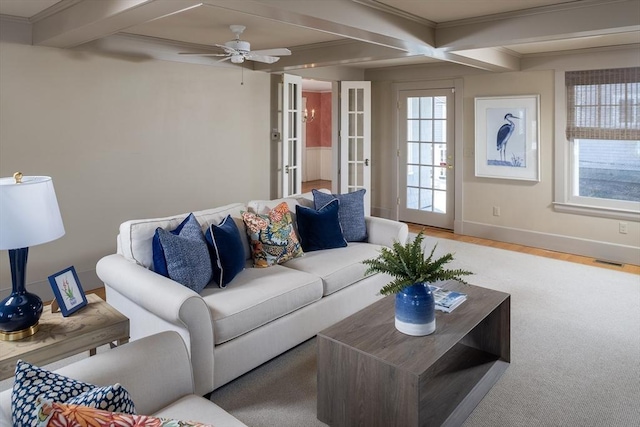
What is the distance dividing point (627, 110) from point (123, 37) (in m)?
5.32

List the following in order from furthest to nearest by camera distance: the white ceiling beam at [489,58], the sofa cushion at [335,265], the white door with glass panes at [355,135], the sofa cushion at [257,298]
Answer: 1. the white door with glass panes at [355,135]
2. the white ceiling beam at [489,58]
3. the sofa cushion at [335,265]
4. the sofa cushion at [257,298]

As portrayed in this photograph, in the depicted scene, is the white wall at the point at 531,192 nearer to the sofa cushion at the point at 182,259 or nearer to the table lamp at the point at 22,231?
the sofa cushion at the point at 182,259

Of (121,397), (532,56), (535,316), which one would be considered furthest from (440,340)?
(532,56)

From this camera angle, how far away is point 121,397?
4.17 ft

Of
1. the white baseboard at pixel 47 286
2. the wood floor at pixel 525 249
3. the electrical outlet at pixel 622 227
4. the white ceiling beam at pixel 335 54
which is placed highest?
the white ceiling beam at pixel 335 54

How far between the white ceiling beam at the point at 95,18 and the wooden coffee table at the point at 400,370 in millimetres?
2008

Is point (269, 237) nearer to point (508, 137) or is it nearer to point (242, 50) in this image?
point (242, 50)

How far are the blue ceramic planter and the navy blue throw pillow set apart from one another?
1.51 meters

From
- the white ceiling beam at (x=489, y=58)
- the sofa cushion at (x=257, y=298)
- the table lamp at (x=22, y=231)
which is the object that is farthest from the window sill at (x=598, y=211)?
the table lamp at (x=22, y=231)

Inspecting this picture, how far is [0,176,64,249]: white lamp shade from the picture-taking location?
186 cm

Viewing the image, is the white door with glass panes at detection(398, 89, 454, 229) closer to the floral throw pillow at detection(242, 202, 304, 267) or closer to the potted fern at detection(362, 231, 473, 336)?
the floral throw pillow at detection(242, 202, 304, 267)

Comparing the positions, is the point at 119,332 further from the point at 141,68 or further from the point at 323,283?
the point at 141,68

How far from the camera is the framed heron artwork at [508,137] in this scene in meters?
5.89

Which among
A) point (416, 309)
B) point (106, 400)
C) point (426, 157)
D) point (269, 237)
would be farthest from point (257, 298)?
point (426, 157)
